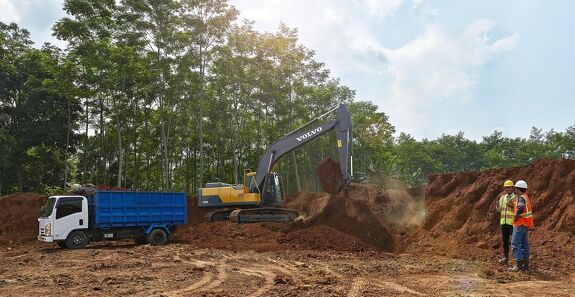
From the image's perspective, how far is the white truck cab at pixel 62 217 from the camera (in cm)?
1552

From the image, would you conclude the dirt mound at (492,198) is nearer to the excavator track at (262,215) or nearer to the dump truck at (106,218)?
the excavator track at (262,215)

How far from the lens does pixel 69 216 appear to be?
15.8m

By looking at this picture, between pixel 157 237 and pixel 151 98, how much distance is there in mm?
17069

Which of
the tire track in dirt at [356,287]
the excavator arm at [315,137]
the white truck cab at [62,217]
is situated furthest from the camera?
the excavator arm at [315,137]

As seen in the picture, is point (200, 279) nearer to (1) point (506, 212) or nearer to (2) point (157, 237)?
(1) point (506, 212)

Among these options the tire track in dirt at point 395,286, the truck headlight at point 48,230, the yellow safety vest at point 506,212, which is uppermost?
the yellow safety vest at point 506,212

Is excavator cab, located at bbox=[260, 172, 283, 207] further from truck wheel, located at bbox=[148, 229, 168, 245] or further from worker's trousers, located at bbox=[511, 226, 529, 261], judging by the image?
worker's trousers, located at bbox=[511, 226, 529, 261]

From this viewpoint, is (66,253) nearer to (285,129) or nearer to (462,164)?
(285,129)

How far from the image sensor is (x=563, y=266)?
1045cm

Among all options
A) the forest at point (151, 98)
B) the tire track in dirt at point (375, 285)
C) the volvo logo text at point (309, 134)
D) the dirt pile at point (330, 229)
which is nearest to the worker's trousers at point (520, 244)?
the tire track in dirt at point (375, 285)

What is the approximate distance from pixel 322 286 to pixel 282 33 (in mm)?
30598

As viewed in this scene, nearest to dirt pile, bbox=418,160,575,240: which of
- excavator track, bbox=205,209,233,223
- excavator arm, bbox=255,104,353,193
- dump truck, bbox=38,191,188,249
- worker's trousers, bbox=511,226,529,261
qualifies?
worker's trousers, bbox=511,226,529,261

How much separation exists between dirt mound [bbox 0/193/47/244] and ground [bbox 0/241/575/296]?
693 centimetres

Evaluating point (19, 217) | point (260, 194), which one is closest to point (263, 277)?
point (260, 194)
